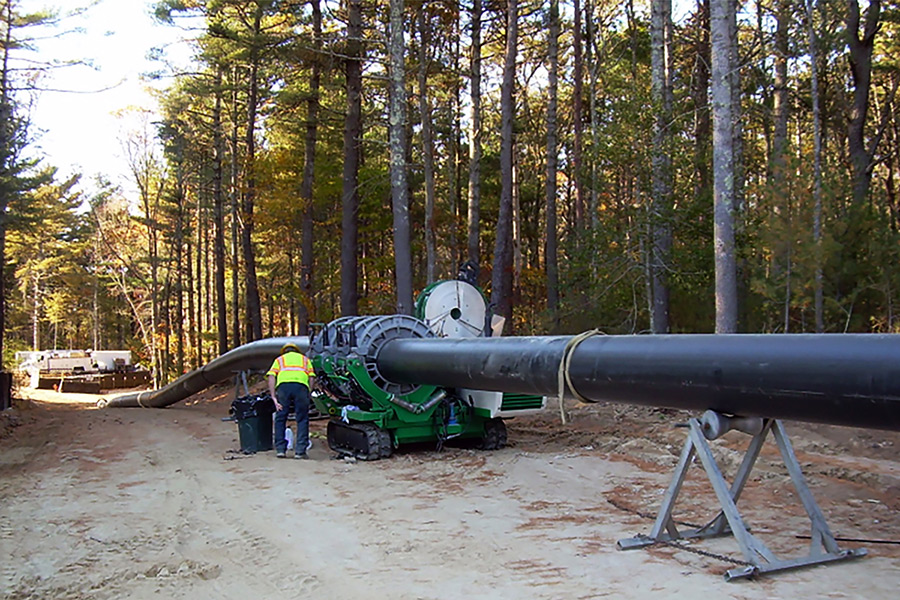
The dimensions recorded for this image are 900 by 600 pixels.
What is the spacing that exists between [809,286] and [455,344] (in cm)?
647

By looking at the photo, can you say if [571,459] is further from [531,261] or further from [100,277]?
[100,277]

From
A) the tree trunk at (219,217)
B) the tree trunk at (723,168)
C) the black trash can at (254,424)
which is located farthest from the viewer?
the tree trunk at (219,217)

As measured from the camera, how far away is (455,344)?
30.7 ft

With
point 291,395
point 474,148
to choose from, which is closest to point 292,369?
point 291,395

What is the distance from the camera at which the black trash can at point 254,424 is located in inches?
453

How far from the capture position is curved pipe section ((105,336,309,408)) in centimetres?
1768

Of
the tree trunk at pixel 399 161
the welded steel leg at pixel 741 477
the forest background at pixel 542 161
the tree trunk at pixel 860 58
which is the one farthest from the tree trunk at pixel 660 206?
the welded steel leg at pixel 741 477

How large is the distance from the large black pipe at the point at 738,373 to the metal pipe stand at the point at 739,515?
0.22 meters

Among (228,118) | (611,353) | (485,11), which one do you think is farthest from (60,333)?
(611,353)

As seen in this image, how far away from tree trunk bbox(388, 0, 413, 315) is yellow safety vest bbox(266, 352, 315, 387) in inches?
251

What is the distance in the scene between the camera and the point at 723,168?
38.6 feet

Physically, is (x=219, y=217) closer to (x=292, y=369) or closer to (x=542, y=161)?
(x=542, y=161)

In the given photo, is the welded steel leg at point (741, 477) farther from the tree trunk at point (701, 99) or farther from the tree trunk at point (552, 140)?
the tree trunk at point (552, 140)

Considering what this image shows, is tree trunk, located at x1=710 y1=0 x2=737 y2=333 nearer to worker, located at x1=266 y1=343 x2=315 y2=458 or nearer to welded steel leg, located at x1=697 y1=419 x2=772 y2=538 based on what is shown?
welded steel leg, located at x1=697 y1=419 x2=772 y2=538
